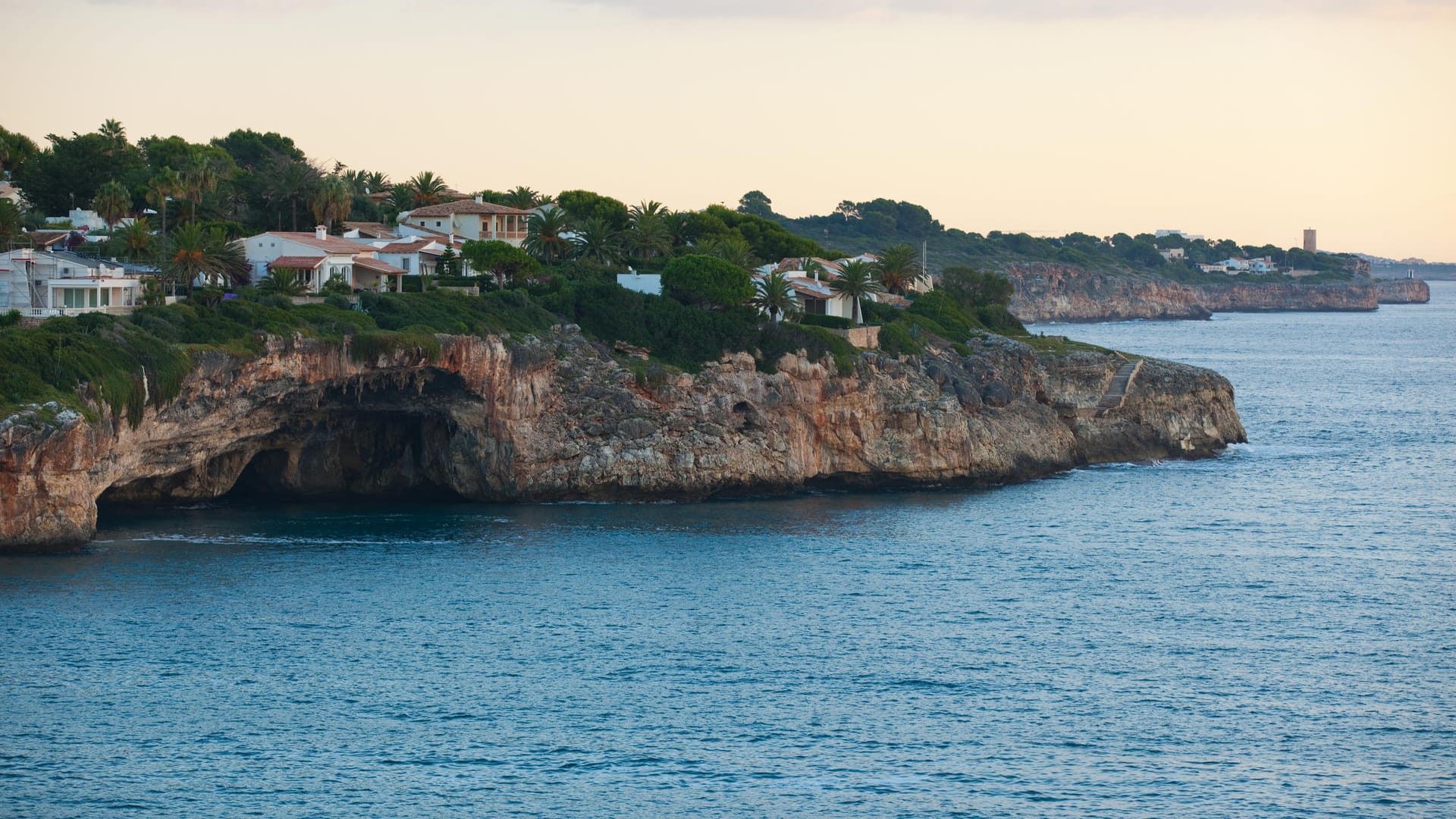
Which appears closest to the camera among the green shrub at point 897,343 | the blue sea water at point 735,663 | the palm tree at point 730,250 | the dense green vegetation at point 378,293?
the blue sea water at point 735,663

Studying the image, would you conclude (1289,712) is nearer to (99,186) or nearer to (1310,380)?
(99,186)

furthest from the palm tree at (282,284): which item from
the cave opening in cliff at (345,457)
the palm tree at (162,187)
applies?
the palm tree at (162,187)

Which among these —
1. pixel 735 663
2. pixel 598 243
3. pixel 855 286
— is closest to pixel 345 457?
pixel 598 243

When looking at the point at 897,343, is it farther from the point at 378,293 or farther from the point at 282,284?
the point at 282,284

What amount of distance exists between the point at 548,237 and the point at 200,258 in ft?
90.7

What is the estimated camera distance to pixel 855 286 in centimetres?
9706

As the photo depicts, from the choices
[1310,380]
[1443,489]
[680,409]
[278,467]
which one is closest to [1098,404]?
[1443,489]

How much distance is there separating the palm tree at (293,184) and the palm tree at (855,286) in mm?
38624

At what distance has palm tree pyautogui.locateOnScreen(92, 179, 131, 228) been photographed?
102812 mm

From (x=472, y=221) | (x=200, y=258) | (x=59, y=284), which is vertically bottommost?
(x=59, y=284)

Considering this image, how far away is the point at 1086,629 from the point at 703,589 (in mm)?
15658

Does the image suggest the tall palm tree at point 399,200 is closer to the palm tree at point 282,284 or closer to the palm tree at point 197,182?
the palm tree at point 197,182

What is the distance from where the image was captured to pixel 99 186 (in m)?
112

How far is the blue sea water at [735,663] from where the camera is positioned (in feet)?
133
